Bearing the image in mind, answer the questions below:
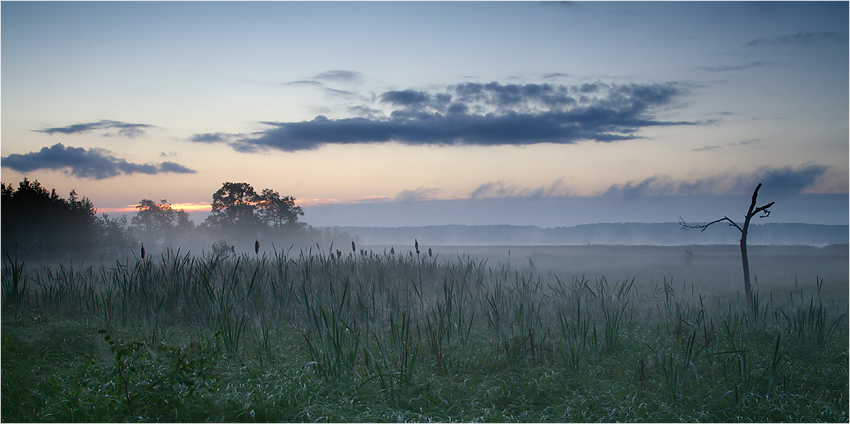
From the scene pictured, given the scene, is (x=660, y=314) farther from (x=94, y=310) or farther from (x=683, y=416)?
(x=94, y=310)

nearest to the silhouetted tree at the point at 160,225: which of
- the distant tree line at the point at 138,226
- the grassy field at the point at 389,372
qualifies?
the distant tree line at the point at 138,226

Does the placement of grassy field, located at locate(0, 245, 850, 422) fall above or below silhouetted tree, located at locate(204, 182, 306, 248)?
below

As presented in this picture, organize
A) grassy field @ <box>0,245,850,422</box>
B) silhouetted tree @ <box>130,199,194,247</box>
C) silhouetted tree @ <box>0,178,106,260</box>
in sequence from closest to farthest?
1. grassy field @ <box>0,245,850,422</box>
2. silhouetted tree @ <box>0,178,106,260</box>
3. silhouetted tree @ <box>130,199,194,247</box>

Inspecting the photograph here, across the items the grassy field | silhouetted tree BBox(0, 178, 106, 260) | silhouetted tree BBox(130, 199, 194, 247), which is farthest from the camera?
silhouetted tree BBox(130, 199, 194, 247)

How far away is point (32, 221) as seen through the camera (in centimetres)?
1650

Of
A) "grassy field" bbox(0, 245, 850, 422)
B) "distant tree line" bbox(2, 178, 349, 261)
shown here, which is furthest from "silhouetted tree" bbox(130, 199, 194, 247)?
"grassy field" bbox(0, 245, 850, 422)

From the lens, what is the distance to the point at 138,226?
22203 mm

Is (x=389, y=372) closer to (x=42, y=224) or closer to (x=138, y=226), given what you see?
(x=42, y=224)

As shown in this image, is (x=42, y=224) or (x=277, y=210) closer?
(x=42, y=224)

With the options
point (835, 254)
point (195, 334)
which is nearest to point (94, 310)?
point (195, 334)

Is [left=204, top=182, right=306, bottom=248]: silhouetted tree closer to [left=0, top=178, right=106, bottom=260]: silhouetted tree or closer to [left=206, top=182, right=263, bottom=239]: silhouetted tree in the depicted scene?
[left=206, top=182, right=263, bottom=239]: silhouetted tree

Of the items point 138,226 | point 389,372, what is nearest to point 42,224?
point 138,226

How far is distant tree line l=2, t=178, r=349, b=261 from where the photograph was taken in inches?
641

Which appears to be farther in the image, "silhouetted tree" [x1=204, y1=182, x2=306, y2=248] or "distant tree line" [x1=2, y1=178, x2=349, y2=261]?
"silhouetted tree" [x1=204, y1=182, x2=306, y2=248]
